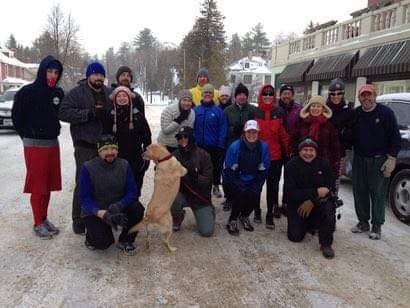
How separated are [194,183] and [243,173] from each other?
0.62 metres

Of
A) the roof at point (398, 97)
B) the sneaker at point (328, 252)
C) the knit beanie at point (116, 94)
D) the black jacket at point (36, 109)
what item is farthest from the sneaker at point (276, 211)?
the black jacket at point (36, 109)

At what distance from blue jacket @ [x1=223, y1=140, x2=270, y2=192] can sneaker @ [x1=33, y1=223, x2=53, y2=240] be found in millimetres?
2212

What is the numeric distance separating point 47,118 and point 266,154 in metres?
2.58

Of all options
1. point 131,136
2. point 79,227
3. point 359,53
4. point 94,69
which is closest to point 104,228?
point 79,227

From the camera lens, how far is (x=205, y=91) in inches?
228

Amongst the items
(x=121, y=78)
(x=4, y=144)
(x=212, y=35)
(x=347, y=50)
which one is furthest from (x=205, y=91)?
(x=212, y=35)

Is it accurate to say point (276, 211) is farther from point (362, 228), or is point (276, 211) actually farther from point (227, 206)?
point (362, 228)

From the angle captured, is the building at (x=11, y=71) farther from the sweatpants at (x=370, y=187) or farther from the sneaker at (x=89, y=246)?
the sweatpants at (x=370, y=187)

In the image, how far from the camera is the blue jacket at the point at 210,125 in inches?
228

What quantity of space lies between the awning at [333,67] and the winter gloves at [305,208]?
1254 cm

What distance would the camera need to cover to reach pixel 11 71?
70250 mm

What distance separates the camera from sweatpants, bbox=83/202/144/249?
4168 millimetres

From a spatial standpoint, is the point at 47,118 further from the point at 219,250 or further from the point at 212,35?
the point at 212,35

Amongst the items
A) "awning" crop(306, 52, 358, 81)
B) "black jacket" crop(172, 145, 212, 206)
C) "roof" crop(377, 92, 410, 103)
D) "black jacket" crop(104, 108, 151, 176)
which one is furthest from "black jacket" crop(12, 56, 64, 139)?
"awning" crop(306, 52, 358, 81)
